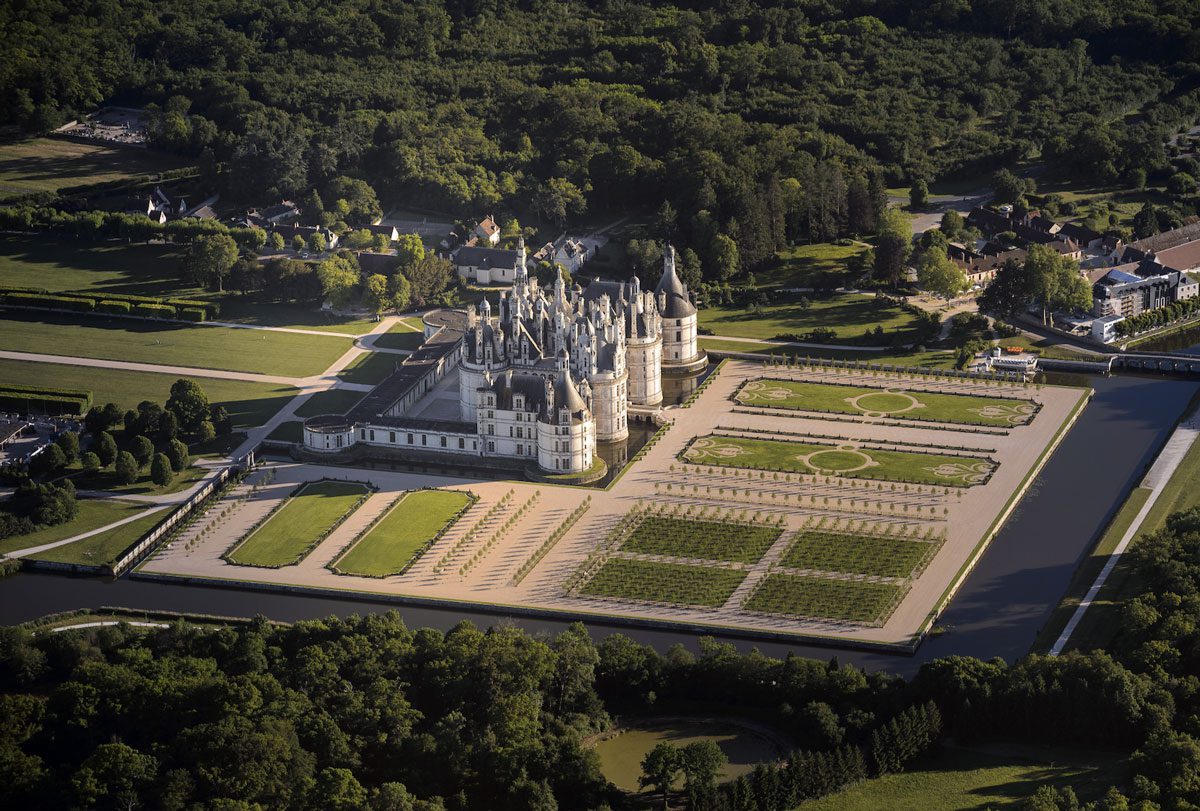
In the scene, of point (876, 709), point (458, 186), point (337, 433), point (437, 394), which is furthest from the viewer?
point (458, 186)

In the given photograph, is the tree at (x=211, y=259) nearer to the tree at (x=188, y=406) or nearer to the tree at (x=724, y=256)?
the tree at (x=188, y=406)

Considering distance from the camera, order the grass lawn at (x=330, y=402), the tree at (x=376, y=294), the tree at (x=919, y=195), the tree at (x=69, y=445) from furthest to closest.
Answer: the tree at (x=919, y=195) → the tree at (x=376, y=294) → the grass lawn at (x=330, y=402) → the tree at (x=69, y=445)

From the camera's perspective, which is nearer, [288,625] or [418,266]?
[288,625]

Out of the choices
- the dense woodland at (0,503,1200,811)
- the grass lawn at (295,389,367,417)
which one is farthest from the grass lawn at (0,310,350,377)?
the dense woodland at (0,503,1200,811)

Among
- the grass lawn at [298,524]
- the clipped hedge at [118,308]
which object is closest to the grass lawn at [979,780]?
the grass lawn at [298,524]

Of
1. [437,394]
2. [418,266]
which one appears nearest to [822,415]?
[437,394]

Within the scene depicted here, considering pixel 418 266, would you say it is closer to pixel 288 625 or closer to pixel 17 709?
pixel 288 625

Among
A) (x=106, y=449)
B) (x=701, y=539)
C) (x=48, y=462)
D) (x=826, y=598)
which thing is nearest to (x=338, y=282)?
(x=106, y=449)
